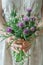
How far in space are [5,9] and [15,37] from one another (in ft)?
0.82

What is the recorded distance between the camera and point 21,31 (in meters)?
1.12

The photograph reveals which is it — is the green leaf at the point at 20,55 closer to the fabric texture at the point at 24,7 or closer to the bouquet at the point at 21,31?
the bouquet at the point at 21,31

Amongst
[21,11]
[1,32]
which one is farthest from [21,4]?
[1,32]

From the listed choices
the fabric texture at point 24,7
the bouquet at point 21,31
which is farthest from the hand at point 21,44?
the fabric texture at point 24,7

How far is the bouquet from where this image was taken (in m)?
1.10

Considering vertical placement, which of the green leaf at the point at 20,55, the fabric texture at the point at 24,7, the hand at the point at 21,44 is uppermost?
the fabric texture at the point at 24,7

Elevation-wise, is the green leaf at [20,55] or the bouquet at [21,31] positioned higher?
→ the bouquet at [21,31]

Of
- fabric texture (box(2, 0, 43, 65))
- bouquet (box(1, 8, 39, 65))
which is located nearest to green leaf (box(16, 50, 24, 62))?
bouquet (box(1, 8, 39, 65))

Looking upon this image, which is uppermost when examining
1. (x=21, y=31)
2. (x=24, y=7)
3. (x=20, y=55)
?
(x=24, y=7)

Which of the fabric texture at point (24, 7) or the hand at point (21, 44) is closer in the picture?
the hand at point (21, 44)

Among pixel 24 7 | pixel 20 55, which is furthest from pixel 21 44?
pixel 24 7

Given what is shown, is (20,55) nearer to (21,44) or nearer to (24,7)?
(21,44)

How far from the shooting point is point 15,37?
3.89 feet

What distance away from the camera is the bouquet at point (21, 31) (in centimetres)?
110
